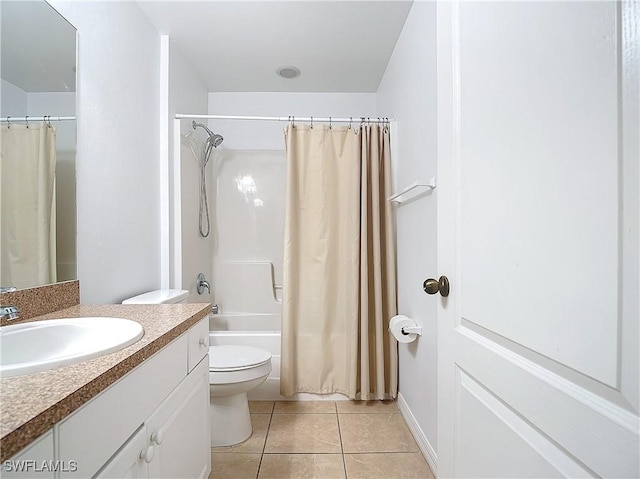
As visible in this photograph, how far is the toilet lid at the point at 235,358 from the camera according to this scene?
174 cm

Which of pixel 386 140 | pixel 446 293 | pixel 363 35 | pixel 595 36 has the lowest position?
pixel 446 293

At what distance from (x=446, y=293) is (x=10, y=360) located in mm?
1159

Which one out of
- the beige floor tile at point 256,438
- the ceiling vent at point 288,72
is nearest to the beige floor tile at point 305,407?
the beige floor tile at point 256,438

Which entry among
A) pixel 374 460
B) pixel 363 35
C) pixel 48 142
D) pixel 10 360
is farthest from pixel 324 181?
pixel 10 360

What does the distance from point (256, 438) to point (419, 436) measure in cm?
89

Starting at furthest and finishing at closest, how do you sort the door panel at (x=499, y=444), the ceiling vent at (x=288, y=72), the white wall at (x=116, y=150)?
the ceiling vent at (x=288, y=72), the white wall at (x=116, y=150), the door panel at (x=499, y=444)

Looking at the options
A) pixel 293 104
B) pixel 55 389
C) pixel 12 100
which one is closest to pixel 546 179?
pixel 55 389

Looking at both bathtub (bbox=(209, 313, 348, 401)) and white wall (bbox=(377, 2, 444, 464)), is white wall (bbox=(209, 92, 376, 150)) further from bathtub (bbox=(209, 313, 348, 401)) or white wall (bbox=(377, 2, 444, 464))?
bathtub (bbox=(209, 313, 348, 401))

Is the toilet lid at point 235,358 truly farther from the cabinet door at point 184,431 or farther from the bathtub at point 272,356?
the cabinet door at point 184,431

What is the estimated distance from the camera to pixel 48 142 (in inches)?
47.7

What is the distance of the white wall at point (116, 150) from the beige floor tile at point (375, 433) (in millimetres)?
1423

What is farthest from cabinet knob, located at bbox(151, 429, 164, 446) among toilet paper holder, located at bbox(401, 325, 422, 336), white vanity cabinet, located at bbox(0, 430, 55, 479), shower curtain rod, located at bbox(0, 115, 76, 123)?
toilet paper holder, located at bbox(401, 325, 422, 336)

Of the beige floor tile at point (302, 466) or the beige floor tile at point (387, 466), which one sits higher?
the beige floor tile at point (302, 466)

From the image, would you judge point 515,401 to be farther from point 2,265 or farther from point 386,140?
point 386,140
